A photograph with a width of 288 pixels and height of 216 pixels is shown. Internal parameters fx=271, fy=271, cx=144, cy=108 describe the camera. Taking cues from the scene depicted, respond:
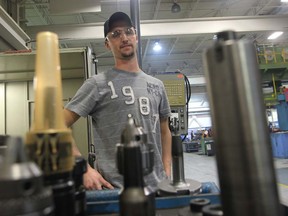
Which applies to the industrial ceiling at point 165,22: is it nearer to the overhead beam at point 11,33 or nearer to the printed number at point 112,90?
the overhead beam at point 11,33

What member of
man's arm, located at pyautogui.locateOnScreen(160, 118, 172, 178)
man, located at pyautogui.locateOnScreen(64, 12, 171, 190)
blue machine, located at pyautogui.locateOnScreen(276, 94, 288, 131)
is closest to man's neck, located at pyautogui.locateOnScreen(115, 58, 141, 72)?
man, located at pyautogui.locateOnScreen(64, 12, 171, 190)

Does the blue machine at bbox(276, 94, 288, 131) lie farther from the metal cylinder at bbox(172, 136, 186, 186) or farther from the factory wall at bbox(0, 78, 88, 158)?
the metal cylinder at bbox(172, 136, 186, 186)

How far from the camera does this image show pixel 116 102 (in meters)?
1.06

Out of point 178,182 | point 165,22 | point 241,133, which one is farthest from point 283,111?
point 241,133

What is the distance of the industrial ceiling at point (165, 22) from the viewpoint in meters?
3.26

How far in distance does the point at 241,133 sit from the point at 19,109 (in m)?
2.60

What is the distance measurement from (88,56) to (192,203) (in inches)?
67.0

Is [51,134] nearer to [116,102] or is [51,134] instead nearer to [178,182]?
[178,182]

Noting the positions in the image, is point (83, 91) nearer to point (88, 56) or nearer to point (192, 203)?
point (192, 203)

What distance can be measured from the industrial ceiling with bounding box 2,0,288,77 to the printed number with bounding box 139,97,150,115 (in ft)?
1.61

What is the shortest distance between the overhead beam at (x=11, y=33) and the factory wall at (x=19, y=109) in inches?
16.0

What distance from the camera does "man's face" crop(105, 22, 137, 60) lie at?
1.10 metres

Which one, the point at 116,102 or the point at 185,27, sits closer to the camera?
the point at 116,102

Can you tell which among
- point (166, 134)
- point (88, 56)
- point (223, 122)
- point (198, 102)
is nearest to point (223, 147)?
point (223, 122)
